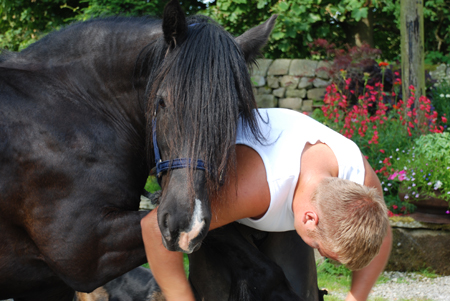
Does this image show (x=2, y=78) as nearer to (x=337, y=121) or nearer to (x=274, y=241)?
(x=274, y=241)

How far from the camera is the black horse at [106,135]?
1703mm

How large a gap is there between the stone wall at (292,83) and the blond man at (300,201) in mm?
5768

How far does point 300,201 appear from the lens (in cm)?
183

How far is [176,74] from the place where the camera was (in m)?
1.80

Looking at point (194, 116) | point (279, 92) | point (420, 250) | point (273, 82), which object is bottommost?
point (420, 250)

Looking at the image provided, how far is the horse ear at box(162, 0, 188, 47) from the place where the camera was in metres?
1.81

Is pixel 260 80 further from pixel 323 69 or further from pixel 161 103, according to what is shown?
pixel 161 103

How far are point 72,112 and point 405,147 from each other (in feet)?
13.4

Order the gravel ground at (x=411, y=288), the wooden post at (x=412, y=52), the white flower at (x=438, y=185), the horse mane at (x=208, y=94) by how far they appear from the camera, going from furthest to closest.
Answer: the wooden post at (x=412, y=52)
the white flower at (x=438, y=185)
the gravel ground at (x=411, y=288)
the horse mane at (x=208, y=94)

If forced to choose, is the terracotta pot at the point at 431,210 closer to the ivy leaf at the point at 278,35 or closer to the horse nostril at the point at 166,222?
the horse nostril at the point at 166,222

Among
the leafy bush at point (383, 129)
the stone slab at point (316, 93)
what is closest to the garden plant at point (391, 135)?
the leafy bush at point (383, 129)

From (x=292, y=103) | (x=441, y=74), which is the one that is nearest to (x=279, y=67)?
(x=292, y=103)

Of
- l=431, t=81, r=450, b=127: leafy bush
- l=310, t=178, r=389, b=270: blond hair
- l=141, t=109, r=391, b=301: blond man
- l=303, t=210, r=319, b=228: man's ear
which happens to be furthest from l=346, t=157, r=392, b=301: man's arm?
l=431, t=81, r=450, b=127: leafy bush

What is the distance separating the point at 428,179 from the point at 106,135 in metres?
3.42
